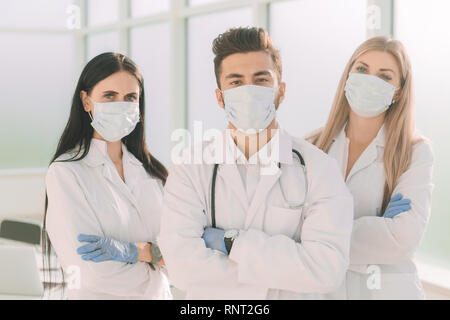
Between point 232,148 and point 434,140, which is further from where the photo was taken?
point 434,140

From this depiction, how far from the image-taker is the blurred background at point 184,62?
292cm

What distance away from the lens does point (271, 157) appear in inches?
68.3

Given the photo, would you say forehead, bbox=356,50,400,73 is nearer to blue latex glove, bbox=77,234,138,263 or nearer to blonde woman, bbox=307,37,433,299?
blonde woman, bbox=307,37,433,299

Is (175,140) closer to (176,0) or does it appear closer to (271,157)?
(176,0)

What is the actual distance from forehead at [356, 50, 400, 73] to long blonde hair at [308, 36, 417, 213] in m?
0.01

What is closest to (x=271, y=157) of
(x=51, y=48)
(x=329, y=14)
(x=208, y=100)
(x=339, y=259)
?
(x=339, y=259)

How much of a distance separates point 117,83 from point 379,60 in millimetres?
942

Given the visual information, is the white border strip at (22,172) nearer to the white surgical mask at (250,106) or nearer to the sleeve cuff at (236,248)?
the white surgical mask at (250,106)

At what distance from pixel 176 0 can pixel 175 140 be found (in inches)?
49.9

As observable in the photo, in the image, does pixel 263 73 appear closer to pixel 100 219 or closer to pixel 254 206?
pixel 254 206

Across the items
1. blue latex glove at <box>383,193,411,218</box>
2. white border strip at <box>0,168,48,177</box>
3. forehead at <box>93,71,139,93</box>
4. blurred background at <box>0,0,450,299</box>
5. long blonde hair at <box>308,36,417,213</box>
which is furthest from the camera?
white border strip at <box>0,168,48,177</box>

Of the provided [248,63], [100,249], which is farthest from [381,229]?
[100,249]

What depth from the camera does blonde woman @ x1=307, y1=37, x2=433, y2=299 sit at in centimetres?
184

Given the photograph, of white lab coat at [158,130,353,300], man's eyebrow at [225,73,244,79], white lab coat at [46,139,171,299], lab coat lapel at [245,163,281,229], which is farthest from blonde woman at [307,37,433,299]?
white lab coat at [46,139,171,299]
